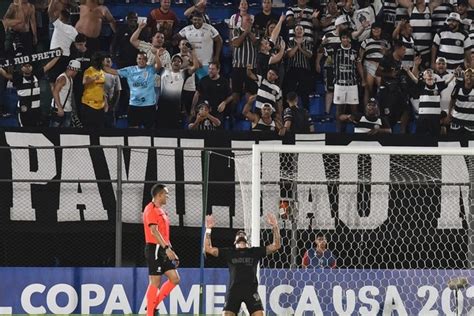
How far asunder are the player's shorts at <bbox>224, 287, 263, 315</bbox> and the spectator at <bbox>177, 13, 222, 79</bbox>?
266 inches

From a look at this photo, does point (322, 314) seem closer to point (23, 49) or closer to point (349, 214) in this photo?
point (349, 214)

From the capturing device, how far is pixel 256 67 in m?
21.1

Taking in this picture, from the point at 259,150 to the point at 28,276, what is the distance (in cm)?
481

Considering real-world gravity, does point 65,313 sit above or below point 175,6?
below

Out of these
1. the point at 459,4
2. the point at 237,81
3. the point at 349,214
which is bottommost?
the point at 349,214

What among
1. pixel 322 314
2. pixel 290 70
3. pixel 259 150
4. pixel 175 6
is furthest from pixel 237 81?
pixel 259 150

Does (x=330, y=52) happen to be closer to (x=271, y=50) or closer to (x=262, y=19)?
(x=271, y=50)

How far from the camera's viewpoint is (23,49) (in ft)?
68.0

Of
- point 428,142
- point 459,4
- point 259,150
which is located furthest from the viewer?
point 459,4

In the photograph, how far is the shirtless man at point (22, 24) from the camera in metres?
21.0

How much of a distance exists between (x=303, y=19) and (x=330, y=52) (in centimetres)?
87

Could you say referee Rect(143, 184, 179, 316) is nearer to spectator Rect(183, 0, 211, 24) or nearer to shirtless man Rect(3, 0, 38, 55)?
shirtless man Rect(3, 0, 38, 55)

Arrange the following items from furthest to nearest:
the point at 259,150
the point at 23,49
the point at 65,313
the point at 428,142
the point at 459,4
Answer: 1. the point at 459,4
2. the point at 23,49
3. the point at 428,142
4. the point at 65,313
5. the point at 259,150

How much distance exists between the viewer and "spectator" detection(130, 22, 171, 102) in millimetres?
20562
